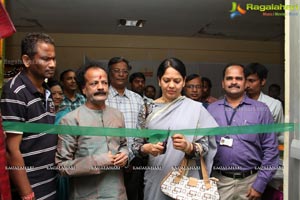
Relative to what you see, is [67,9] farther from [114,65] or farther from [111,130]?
[111,130]

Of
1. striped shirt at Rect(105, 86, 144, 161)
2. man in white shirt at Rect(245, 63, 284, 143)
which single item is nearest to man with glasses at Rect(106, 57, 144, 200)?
striped shirt at Rect(105, 86, 144, 161)

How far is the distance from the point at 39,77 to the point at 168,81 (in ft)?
2.11

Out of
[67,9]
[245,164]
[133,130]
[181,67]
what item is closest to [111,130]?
[133,130]

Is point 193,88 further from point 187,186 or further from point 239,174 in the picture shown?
point 187,186

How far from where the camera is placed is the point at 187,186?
1513mm

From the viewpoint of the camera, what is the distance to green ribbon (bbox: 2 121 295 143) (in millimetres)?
1421

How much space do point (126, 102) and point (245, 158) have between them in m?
0.89

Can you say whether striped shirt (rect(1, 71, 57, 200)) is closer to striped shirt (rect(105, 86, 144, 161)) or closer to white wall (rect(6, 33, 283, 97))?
striped shirt (rect(105, 86, 144, 161))

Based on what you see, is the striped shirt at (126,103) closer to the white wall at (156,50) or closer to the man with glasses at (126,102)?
the man with glasses at (126,102)

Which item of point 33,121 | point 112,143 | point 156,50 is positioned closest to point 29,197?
point 33,121

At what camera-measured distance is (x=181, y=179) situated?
1.54m

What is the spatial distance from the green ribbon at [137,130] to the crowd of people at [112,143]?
19 mm

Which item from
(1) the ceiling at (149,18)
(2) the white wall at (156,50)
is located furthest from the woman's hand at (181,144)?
(2) the white wall at (156,50)

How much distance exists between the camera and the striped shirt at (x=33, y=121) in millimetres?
1392
